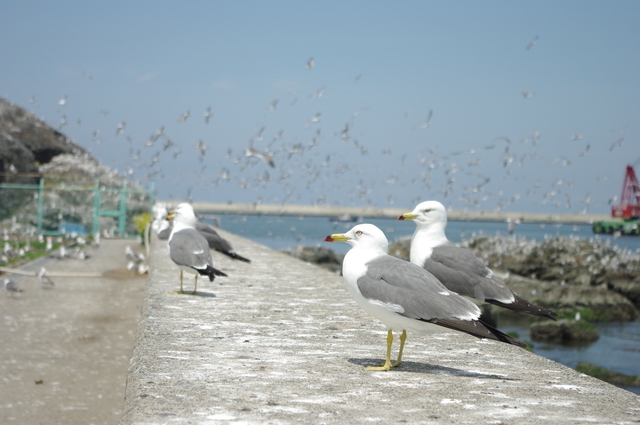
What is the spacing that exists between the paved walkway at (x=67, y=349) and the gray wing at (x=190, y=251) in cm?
131

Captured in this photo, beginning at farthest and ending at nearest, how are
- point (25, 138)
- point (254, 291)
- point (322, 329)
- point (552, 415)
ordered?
1. point (25, 138)
2. point (254, 291)
3. point (322, 329)
4. point (552, 415)

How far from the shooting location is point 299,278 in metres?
8.55

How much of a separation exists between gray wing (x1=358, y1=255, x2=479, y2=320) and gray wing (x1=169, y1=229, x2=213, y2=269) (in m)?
3.04

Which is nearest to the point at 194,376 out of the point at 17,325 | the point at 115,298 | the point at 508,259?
the point at 17,325

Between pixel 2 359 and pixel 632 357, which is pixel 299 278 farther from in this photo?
pixel 632 357

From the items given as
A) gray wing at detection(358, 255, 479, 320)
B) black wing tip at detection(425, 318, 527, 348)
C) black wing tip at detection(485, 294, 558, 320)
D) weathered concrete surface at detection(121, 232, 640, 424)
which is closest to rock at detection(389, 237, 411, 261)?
weathered concrete surface at detection(121, 232, 640, 424)

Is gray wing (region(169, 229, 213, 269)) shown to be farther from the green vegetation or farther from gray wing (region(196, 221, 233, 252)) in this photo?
the green vegetation

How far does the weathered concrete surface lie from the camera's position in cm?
297

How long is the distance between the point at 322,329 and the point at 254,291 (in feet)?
7.51

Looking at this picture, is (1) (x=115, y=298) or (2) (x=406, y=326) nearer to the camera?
(2) (x=406, y=326)

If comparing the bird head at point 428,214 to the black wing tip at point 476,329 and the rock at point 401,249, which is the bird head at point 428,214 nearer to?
the black wing tip at point 476,329

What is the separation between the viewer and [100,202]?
80.0 ft

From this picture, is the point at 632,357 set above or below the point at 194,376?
below

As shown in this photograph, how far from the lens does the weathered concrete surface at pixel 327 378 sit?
297 centimetres
